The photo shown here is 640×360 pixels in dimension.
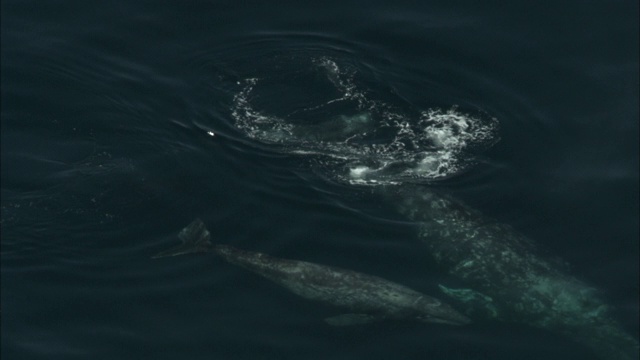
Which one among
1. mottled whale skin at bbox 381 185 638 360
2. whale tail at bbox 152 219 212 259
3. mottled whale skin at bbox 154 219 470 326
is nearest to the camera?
mottled whale skin at bbox 154 219 470 326

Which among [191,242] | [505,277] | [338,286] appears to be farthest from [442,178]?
[191,242]

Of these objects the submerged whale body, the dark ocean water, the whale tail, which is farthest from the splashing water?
the whale tail

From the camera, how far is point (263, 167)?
116 ft

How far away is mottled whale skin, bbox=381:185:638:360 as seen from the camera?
1278 inches

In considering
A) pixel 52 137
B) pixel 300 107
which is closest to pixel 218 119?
pixel 300 107

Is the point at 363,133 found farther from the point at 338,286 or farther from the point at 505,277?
the point at 505,277

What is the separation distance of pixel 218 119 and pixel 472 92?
9.71 m

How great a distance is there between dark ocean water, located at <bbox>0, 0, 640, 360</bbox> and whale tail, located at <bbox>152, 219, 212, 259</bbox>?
1.13 feet

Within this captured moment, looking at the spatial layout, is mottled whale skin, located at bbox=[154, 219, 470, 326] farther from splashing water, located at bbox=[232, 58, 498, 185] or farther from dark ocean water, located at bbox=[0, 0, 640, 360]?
splashing water, located at bbox=[232, 58, 498, 185]

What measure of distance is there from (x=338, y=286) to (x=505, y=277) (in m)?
5.54

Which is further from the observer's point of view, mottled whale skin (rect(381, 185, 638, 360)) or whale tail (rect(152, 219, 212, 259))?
mottled whale skin (rect(381, 185, 638, 360))

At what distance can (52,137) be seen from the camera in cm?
3588

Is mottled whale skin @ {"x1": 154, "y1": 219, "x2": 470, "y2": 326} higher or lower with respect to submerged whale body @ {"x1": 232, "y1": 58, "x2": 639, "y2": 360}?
lower

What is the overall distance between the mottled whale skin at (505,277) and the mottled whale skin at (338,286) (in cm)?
130
